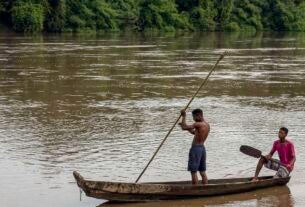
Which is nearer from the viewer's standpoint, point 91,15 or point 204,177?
point 204,177

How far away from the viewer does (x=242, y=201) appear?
10.7 m

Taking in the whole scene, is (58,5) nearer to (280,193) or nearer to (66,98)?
(66,98)

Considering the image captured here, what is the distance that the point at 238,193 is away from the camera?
11.0m

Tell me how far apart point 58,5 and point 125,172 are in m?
55.3

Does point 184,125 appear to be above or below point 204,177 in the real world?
above

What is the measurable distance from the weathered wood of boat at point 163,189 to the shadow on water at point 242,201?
0.08 metres

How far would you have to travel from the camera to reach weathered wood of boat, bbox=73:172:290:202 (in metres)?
9.80

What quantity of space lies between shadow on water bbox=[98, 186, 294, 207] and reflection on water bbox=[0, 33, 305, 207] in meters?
0.08

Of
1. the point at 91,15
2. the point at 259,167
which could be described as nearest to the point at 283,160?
the point at 259,167

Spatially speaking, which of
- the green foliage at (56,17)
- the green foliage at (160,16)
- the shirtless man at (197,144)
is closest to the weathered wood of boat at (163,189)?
the shirtless man at (197,144)

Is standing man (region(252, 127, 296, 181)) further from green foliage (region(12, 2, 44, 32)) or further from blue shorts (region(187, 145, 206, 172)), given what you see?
green foliage (region(12, 2, 44, 32))

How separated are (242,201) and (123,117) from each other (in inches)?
298

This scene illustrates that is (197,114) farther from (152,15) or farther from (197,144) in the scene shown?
(152,15)

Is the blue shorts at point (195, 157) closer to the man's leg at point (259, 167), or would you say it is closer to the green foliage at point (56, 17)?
the man's leg at point (259, 167)
